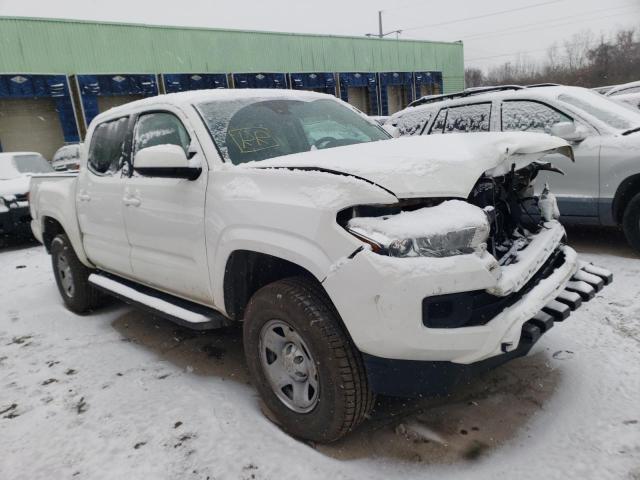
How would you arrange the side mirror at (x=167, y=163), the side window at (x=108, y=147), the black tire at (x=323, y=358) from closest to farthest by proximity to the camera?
the black tire at (x=323, y=358) → the side mirror at (x=167, y=163) → the side window at (x=108, y=147)

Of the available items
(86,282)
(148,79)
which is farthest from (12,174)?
(148,79)

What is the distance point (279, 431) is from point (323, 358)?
0.63 metres

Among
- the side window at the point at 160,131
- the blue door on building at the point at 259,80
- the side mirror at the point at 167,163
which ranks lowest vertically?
the side mirror at the point at 167,163

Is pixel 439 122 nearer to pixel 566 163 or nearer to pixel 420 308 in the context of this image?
pixel 566 163

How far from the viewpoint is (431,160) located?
218 cm

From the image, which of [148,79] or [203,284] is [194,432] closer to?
[203,284]

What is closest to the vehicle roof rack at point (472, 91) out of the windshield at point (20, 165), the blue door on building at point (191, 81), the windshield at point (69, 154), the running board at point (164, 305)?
the running board at point (164, 305)

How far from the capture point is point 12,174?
29.1ft

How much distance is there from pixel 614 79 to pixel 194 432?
174ft

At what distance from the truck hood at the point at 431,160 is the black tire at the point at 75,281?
271 centimetres

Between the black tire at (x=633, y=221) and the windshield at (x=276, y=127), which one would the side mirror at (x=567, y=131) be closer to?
the black tire at (x=633, y=221)

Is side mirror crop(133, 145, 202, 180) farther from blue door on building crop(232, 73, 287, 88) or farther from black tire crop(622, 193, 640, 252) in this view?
blue door on building crop(232, 73, 287, 88)

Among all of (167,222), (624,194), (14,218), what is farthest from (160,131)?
(14,218)

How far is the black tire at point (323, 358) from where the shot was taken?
2.15 m
